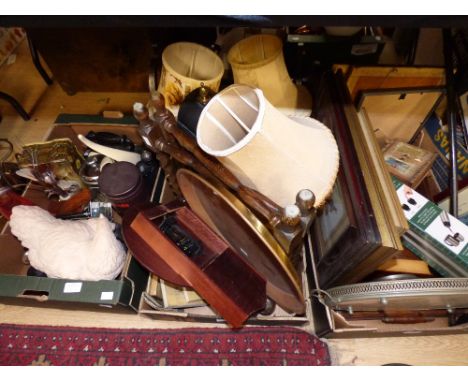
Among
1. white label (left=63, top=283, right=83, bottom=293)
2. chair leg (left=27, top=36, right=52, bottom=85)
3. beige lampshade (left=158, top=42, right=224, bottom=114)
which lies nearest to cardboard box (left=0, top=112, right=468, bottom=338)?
white label (left=63, top=283, right=83, bottom=293)

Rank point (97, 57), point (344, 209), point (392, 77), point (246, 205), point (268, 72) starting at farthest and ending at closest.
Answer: point (97, 57) → point (392, 77) → point (268, 72) → point (344, 209) → point (246, 205)

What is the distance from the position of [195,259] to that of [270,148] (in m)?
0.42

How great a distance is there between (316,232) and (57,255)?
0.82 metres

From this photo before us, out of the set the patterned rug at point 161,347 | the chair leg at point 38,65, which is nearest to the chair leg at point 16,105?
the chair leg at point 38,65

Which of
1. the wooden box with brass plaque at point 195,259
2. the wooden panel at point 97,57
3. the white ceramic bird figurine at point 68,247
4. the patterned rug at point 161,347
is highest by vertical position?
the wooden panel at point 97,57

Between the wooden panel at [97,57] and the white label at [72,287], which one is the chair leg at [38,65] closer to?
the wooden panel at [97,57]

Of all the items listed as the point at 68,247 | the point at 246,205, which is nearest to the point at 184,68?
the point at 246,205

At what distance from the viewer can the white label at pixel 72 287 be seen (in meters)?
0.92

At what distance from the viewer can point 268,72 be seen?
34.0 inches

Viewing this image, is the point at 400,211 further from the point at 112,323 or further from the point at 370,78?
the point at 112,323

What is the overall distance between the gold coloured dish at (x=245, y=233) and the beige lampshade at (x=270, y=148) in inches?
2.7

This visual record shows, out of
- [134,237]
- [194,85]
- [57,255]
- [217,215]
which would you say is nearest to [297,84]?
[194,85]

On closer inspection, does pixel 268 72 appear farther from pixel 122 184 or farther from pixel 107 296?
pixel 107 296

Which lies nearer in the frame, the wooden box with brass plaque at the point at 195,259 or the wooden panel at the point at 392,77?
the wooden box with brass plaque at the point at 195,259
